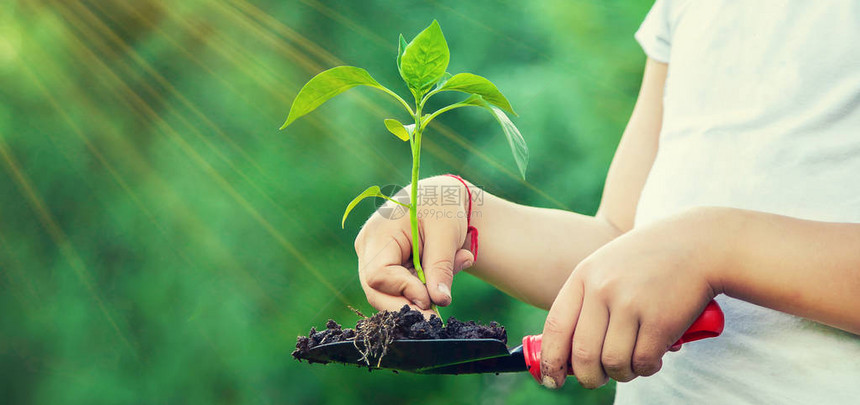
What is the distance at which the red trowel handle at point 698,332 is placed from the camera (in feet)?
1.51

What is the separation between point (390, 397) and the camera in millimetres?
1693

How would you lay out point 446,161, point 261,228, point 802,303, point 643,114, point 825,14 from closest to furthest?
point 802,303
point 825,14
point 643,114
point 446,161
point 261,228

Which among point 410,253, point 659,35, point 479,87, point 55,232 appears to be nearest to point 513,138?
point 479,87

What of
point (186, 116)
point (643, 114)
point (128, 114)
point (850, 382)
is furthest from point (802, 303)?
point (128, 114)

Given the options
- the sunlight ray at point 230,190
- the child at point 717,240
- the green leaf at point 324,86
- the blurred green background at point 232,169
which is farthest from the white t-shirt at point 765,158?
the sunlight ray at point 230,190

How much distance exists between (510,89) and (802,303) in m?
1.27

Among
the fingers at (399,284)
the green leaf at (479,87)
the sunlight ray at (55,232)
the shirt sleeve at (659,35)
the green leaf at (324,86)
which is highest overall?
the shirt sleeve at (659,35)

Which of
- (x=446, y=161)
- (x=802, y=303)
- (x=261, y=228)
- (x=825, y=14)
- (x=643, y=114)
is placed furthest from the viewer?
(x=261, y=228)

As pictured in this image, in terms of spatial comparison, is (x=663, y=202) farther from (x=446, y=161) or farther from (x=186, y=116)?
(x=186, y=116)

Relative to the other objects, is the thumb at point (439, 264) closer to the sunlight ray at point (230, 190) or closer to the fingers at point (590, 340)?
the fingers at point (590, 340)

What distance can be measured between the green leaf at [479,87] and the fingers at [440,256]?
120 millimetres

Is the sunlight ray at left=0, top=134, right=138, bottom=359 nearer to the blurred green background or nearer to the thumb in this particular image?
the blurred green background

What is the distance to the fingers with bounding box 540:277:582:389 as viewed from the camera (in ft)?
1.52

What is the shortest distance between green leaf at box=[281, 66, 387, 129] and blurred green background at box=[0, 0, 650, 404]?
1.13 m
